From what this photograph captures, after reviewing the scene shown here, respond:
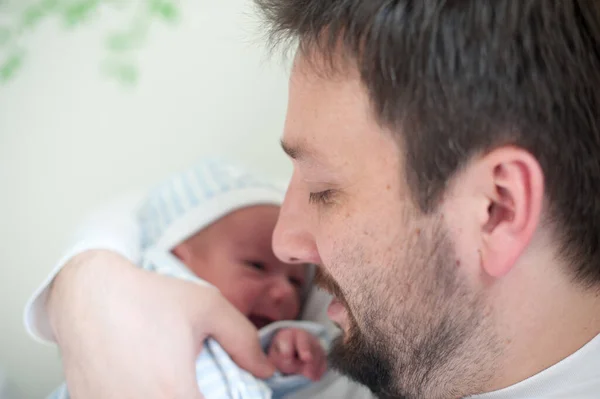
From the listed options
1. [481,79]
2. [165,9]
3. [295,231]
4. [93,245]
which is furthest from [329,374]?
[165,9]

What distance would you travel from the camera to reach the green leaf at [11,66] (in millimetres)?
1306

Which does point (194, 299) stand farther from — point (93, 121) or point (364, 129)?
point (93, 121)

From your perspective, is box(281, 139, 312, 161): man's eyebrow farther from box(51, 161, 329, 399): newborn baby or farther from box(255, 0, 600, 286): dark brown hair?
box(51, 161, 329, 399): newborn baby

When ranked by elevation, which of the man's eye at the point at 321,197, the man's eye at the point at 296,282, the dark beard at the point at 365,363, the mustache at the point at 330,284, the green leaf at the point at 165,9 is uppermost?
the green leaf at the point at 165,9

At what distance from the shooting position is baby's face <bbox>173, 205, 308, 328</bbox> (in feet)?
3.33

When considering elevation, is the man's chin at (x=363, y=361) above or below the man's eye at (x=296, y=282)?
above

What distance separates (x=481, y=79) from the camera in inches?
22.6

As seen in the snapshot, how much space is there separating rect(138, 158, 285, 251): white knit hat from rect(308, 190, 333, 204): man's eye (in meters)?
0.39

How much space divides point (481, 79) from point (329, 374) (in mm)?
605

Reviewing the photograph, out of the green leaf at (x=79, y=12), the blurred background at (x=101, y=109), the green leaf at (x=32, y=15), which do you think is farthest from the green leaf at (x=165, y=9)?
the green leaf at (x=32, y=15)

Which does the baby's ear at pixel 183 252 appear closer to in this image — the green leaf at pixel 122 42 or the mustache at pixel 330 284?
the mustache at pixel 330 284

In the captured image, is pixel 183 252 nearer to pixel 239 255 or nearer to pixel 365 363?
pixel 239 255

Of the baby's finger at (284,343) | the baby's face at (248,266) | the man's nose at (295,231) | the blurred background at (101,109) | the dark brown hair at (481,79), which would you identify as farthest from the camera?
the blurred background at (101,109)

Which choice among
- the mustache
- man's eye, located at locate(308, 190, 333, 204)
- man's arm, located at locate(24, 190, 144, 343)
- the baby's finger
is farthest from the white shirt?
man's eye, located at locate(308, 190, 333, 204)
